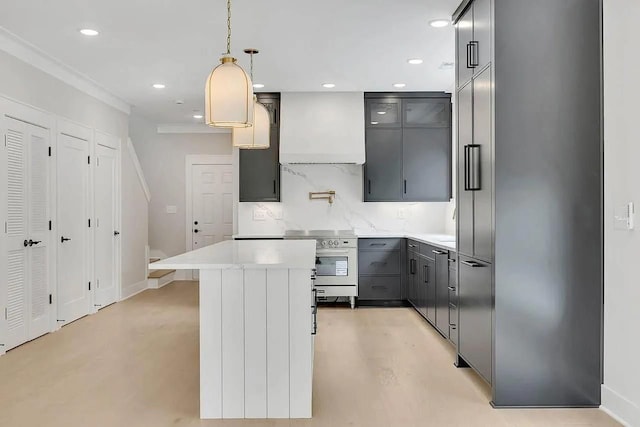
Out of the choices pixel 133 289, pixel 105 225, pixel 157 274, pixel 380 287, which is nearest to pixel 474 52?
pixel 380 287

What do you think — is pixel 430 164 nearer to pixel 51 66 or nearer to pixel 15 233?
pixel 51 66

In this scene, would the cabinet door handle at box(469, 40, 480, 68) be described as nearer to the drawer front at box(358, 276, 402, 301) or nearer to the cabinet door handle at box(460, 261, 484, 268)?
the cabinet door handle at box(460, 261, 484, 268)

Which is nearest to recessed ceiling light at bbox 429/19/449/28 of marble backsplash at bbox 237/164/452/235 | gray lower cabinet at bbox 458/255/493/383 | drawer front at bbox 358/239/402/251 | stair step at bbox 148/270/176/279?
gray lower cabinet at bbox 458/255/493/383

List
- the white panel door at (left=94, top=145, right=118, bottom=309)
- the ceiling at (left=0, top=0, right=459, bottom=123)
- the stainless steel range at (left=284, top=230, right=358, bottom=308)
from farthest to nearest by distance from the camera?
the stainless steel range at (left=284, top=230, right=358, bottom=308) < the white panel door at (left=94, top=145, right=118, bottom=309) < the ceiling at (left=0, top=0, right=459, bottom=123)

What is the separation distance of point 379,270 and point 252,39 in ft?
10.4

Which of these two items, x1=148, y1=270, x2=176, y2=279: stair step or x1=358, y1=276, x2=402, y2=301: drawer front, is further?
x1=148, y1=270, x2=176, y2=279: stair step

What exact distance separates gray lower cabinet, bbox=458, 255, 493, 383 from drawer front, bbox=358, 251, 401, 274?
249cm

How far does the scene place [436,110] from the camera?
668cm

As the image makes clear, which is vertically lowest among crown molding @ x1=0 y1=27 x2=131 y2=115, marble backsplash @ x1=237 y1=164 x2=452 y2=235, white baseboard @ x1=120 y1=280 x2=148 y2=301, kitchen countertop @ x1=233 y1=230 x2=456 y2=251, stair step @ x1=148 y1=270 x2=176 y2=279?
white baseboard @ x1=120 y1=280 x2=148 y2=301

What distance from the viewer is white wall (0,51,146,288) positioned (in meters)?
4.61

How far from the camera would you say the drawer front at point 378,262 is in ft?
21.2

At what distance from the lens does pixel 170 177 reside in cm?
902

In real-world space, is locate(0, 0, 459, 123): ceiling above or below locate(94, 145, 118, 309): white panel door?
above

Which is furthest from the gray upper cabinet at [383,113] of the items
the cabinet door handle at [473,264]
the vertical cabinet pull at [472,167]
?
the cabinet door handle at [473,264]
